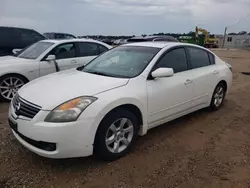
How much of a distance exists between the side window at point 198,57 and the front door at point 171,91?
223 millimetres

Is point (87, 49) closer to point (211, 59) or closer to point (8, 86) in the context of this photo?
point (8, 86)

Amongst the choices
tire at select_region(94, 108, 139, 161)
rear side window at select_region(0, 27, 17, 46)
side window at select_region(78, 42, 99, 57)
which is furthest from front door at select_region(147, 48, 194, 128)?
rear side window at select_region(0, 27, 17, 46)

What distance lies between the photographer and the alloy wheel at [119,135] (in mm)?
3168

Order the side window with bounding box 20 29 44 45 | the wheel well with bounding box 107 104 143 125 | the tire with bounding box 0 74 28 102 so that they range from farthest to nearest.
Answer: the side window with bounding box 20 29 44 45, the tire with bounding box 0 74 28 102, the wheel well with bounding box 107 104 143 125

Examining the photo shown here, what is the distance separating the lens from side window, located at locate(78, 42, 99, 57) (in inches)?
266

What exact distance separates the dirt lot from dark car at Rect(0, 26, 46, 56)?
470 cm

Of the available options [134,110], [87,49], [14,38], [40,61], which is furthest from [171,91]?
[14,38]

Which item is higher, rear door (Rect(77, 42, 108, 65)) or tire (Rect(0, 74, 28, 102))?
rear door (Rect(77, 42, 108, 65))

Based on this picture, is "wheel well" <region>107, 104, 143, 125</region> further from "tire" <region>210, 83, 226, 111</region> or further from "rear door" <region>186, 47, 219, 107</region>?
"tire" <region>210, 83, 226, 111</region>

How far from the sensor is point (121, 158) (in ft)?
10.9

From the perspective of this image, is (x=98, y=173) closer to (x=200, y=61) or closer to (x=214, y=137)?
(x=214, y=137)

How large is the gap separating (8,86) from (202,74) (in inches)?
166

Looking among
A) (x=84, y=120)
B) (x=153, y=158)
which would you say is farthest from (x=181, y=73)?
(x=84, y=120)

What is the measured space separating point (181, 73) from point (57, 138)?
2.36 m
